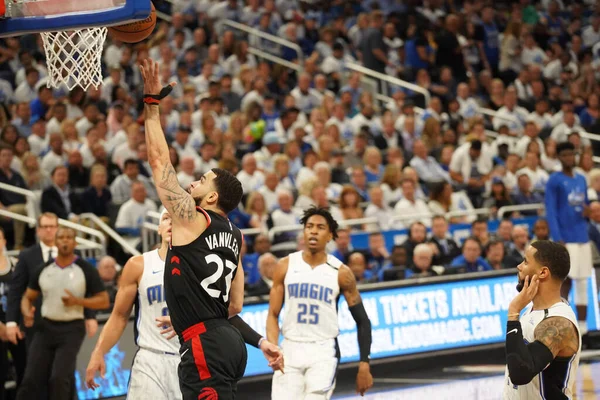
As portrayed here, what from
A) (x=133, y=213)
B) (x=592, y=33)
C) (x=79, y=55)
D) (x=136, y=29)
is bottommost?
(x=133, y=213)

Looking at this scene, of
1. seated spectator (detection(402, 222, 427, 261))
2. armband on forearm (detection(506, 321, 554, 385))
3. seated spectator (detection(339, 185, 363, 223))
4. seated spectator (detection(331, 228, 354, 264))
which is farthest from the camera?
seated spectator (detection(339, 185, 363, 223))

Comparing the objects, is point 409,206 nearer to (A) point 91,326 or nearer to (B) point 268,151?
(B) point 268,151

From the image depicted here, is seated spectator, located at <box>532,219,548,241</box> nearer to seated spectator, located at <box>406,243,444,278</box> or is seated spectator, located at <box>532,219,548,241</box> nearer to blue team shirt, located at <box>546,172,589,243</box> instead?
blue team shirt, located at <box>546,172,589,243</box>

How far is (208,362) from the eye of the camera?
20.7ft

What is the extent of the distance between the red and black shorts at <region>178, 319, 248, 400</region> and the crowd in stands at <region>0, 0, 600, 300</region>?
245 inches

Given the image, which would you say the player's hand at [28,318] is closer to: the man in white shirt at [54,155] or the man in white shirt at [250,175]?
the man in white shirt at [54,155]

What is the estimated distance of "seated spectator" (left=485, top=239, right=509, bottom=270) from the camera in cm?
1409

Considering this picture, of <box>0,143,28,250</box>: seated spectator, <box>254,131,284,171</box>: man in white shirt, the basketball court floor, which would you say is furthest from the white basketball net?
<box>254,131,284,171</box>: man in white shirt

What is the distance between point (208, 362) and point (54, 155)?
916 cm

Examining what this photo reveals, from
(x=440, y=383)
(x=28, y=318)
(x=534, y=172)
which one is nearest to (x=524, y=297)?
(x=28, y=318)

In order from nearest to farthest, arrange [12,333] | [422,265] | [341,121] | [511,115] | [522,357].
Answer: [522,357] → [12,333] → [422,265] → [341,121] → [511,115]

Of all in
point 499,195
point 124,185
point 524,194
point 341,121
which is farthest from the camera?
point 341,121

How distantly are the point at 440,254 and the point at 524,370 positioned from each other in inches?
328

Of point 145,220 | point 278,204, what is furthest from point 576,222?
point 145,220
